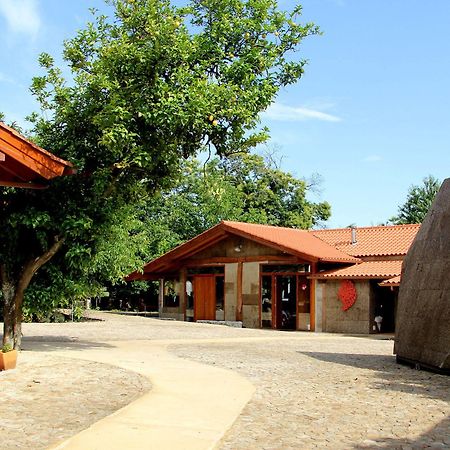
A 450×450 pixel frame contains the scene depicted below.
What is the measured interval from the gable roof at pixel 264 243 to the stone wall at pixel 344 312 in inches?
54.8

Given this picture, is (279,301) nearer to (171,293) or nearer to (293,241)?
(293,241)

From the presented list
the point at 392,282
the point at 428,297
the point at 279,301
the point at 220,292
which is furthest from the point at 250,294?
the point at 428,297

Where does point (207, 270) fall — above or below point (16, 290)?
above

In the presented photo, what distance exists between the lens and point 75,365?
40.1 feet

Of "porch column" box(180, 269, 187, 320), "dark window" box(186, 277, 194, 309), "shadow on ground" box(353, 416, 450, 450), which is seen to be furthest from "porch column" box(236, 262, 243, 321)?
"shadow on ground" box(353, 416, 450, 450)

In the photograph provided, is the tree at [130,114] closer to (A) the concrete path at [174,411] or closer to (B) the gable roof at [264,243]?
(A) the concrete path at [174,411]

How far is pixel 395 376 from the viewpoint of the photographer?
39.6 feet

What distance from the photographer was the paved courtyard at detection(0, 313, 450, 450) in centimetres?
692

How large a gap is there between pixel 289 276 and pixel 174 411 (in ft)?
72.2

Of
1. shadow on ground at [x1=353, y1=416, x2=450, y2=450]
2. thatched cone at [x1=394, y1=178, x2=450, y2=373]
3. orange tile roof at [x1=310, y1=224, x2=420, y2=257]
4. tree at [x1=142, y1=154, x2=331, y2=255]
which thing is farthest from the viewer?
tree at [x1=142, y1=154, x2=331, y2=255]

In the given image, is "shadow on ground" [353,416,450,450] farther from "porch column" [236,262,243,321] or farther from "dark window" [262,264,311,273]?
"porch column" [236,262,243,321]

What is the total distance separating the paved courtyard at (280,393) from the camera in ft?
22.7

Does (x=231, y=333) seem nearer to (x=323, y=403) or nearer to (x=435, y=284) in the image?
(x=435, y=284)

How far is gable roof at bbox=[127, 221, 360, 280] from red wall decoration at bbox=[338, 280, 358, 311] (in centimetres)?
123
